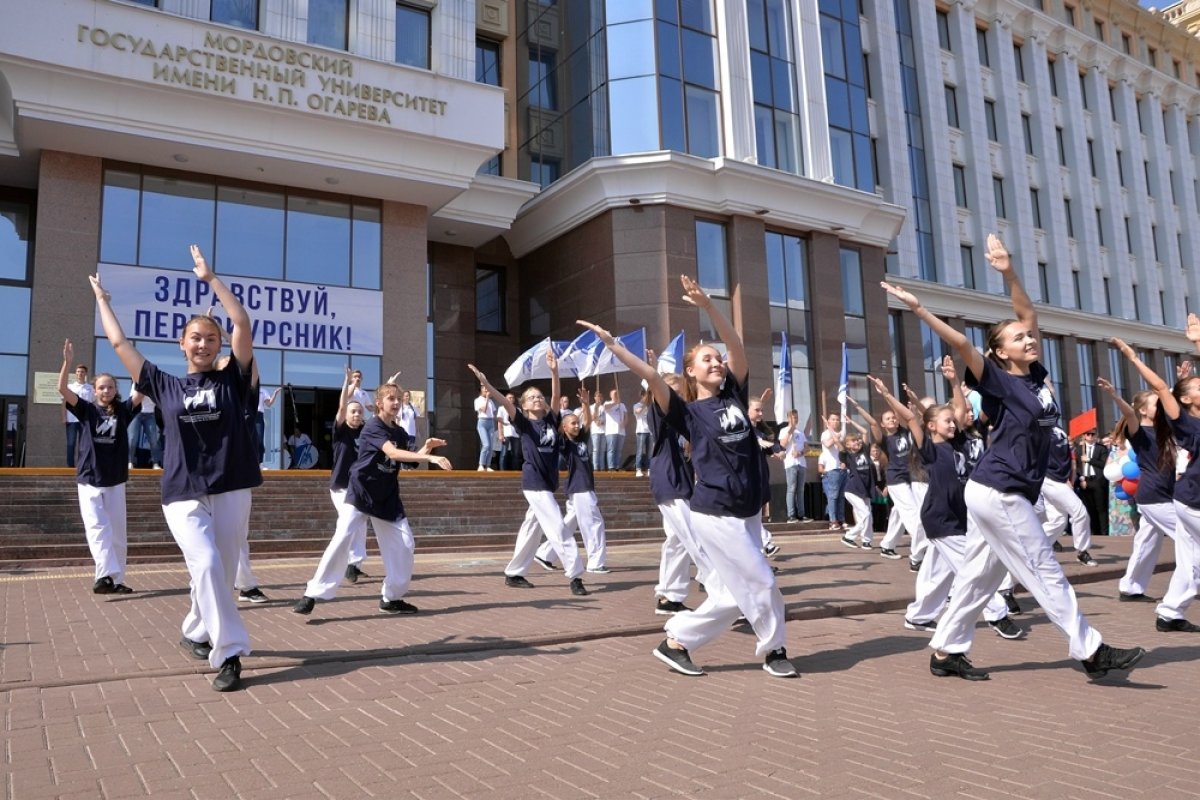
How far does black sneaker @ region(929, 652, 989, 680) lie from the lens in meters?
5.43

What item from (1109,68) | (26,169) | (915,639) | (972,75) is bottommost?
(915,639)

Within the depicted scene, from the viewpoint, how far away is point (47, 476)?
14070mm

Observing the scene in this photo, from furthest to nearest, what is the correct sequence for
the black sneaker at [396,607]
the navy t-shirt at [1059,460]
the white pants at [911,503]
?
the white pants at [911,503]
the navy t-shirt at [1059,460]
the black sneaker at [396,607]

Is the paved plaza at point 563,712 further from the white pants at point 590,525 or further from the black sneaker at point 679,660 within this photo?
the white pants at point 590,525

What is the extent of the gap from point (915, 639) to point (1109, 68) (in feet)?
158

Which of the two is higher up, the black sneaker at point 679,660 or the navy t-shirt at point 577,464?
the navy t-shirt at point 577,464

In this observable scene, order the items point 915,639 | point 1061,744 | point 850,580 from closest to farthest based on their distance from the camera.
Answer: point 1061,744
point 915,639
point 850,580

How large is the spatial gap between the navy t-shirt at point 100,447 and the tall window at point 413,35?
1703 cm

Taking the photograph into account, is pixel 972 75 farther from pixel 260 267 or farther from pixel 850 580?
pixel 850 580

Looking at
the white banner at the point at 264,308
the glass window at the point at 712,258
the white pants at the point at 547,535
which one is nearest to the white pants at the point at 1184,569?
the white pants at the point at 547,535

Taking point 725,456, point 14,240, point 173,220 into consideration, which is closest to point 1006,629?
point 725,456

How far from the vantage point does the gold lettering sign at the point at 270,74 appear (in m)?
19.4

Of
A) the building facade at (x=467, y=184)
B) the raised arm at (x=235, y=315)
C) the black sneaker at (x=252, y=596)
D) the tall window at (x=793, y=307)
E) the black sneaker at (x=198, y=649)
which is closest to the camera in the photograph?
the raised arm at (x=235, y=315)

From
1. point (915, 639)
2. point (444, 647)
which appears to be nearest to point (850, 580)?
point (915, 639)
